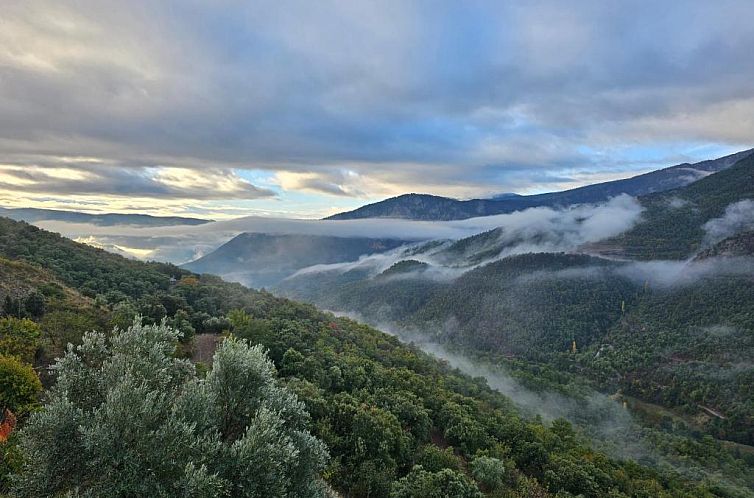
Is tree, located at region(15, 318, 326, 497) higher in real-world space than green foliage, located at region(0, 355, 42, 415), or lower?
higher

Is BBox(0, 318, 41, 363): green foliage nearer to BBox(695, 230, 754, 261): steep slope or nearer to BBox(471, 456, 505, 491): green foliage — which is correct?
BBox(471, 456, 505, 491): green foliage

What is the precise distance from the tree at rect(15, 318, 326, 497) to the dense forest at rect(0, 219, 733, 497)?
0.18ft

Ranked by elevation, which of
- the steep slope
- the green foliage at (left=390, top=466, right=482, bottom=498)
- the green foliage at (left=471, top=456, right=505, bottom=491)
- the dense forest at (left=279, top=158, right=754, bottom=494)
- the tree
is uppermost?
the tree

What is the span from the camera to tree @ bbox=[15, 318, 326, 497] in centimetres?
1166

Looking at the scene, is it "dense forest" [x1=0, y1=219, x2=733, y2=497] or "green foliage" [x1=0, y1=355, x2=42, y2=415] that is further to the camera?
"green foliage" [x1=0, y1=355, x2=42, y2=415]

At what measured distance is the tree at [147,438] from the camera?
11664mm

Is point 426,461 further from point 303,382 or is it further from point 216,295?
point 216,295

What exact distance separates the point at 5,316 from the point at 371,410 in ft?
91.2

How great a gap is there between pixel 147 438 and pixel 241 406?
3523 millimetres

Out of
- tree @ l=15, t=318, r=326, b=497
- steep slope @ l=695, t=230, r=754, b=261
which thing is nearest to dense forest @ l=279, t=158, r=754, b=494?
steep slope @ l=695, t=230, r=754, b=261

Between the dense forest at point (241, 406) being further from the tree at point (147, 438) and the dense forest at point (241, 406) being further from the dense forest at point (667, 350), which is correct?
the dense forest at point (667, 350)

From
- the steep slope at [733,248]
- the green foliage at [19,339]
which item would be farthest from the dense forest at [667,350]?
the green foliage at [19,339]

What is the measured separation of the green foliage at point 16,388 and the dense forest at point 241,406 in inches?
2.2

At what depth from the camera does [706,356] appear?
131375mm
